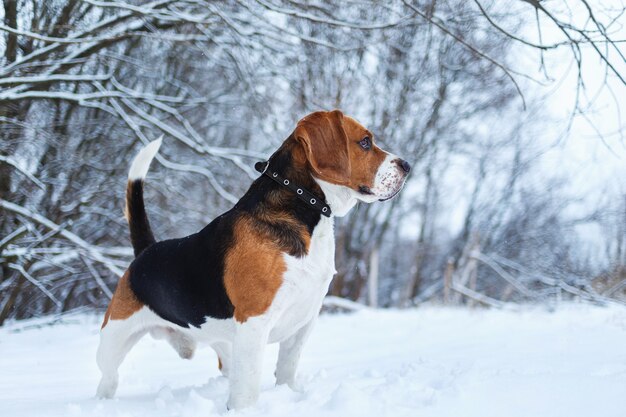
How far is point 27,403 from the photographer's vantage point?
12.7ft

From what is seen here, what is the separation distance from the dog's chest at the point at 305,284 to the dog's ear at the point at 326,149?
25cm

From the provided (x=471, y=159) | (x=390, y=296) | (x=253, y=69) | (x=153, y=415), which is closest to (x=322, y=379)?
(x=153, y=415)

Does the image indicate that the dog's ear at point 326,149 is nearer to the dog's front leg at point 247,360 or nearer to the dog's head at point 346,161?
the dog's head at point 346,161

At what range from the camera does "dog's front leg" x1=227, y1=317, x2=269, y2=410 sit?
3168mm

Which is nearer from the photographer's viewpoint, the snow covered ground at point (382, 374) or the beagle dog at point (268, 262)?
the snow covered ground at point (382, 374)

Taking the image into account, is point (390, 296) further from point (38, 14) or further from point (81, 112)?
point (38, 14)

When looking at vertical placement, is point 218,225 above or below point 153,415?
above

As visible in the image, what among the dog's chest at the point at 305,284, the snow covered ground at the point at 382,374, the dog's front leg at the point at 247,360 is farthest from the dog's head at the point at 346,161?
the snow covered ground at the point at 382,374

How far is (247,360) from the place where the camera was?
126 inches

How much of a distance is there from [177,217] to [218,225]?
8808mm

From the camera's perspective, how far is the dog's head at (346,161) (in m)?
3.35

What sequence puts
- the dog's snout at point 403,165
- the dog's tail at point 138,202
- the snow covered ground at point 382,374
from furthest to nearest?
the dog's tail at point 138,202
the dog's snout at point 403,165
the snow covered ground at point 382,374

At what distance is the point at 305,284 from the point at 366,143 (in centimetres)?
86

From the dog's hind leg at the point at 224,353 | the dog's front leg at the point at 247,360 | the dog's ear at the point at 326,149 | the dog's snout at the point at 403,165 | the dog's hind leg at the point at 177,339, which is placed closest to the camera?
the dog's front leg at the point at 247,360
